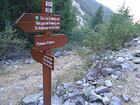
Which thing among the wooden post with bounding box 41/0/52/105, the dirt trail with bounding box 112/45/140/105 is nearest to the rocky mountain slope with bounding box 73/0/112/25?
the dirt trail with bounding box 112/45/140/105

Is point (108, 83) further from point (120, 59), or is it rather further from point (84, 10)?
point (84, 10)

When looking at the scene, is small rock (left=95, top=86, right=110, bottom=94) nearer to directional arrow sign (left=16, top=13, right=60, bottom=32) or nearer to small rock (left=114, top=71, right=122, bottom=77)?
small rock (left=114, top=71, right=122, bottom=77)

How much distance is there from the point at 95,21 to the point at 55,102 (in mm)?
28984

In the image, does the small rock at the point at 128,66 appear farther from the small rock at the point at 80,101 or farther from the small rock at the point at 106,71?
the small rock at the point at 80,101

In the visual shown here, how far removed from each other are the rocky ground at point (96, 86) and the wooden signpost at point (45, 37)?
4.54 feet

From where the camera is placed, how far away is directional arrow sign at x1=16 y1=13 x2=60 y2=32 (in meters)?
3.86

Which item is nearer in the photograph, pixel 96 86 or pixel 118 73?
pixel 96 86

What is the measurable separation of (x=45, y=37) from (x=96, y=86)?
2.45m

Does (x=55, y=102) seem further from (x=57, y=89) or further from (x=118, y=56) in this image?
(x=118, y=56)

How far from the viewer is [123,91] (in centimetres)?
596

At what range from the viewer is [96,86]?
618cm

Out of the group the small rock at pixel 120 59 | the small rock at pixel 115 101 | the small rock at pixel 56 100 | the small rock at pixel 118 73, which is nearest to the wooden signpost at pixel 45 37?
the small rock at pixel 56 100

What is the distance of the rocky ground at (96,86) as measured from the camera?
A: 18.5 feet

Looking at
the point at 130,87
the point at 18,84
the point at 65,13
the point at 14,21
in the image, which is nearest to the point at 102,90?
the point at 130,87
